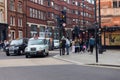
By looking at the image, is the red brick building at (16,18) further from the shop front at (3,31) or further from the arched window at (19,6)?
the shop front at (3,31)

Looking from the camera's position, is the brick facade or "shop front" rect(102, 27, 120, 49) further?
the brick facade

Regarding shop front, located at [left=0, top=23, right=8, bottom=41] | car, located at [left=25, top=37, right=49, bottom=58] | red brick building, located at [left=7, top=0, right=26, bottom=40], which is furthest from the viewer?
red brick building, located at [left=7, top=0, right=26, bottom=40]

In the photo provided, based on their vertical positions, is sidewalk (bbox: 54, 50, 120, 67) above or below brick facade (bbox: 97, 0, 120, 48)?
below

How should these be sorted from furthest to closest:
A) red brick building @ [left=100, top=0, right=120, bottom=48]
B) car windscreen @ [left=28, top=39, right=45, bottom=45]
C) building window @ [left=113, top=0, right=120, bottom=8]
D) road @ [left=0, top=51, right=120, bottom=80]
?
building window @ [left=113, top=0, right=120, bottom=8], red brick building @ [left=100, top=0, right=120, bottom=48], car windscreen @ [left=28, top=39, right=45, bottom=45], road @ [left=0, top=51, right=120, bottom=80]

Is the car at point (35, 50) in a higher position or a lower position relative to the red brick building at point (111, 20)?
lower

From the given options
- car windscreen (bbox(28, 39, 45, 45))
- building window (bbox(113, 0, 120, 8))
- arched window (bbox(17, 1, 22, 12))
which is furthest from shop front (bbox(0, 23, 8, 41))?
car windscreen (bbox(28, 39, 45, 45))

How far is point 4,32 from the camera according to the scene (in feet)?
203

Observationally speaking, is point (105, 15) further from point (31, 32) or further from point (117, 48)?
point (31, 32)

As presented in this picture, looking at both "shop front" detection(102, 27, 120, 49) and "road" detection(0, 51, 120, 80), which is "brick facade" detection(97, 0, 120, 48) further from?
"road" detection(0, 51, 120, 80)

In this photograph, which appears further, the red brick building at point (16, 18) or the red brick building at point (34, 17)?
the red brick building at point (34, 17)

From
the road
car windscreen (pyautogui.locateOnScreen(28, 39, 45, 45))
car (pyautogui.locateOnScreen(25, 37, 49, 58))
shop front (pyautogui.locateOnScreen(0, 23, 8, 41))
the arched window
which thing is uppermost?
the arched window

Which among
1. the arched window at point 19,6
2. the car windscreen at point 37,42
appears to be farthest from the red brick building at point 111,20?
the arched window at point 19,6

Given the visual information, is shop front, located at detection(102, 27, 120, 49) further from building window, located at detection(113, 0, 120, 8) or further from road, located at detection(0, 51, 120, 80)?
road, located at detection(0, 51, 120, 80)

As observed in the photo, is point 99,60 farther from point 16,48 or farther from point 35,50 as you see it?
point 16,48
